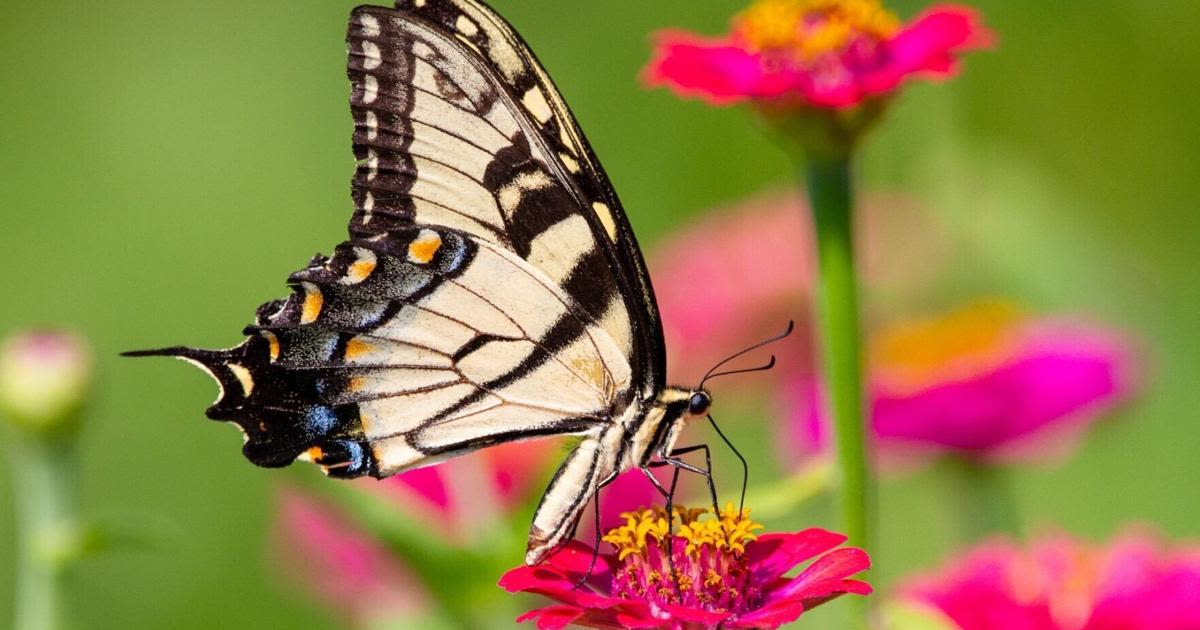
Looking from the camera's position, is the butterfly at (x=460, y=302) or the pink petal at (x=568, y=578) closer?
the pink petal at (x=568, y=578)

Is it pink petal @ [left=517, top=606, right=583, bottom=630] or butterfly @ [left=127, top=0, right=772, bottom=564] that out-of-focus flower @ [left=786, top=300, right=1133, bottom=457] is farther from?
pink petal @ [left=517, top=606, right=583, bottom=630]

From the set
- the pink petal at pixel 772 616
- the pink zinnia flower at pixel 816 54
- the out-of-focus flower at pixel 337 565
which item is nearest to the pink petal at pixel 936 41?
the pink zinnia flower at pixel 816 54

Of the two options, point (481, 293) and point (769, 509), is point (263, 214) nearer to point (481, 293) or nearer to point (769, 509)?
point (481, 293)

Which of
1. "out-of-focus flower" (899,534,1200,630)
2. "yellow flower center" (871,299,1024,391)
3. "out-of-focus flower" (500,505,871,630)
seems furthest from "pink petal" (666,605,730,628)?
"yellow flower center" (871,299,1024,391)

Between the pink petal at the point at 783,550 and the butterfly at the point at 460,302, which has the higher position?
the butterfly at the point at 460,302

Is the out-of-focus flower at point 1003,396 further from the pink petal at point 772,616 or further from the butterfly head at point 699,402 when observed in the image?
the pink petal at point 772,616

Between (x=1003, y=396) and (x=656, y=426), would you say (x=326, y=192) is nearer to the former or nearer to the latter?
(x=1003, y=396)

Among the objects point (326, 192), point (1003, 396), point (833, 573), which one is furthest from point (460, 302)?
point (326, 192)
